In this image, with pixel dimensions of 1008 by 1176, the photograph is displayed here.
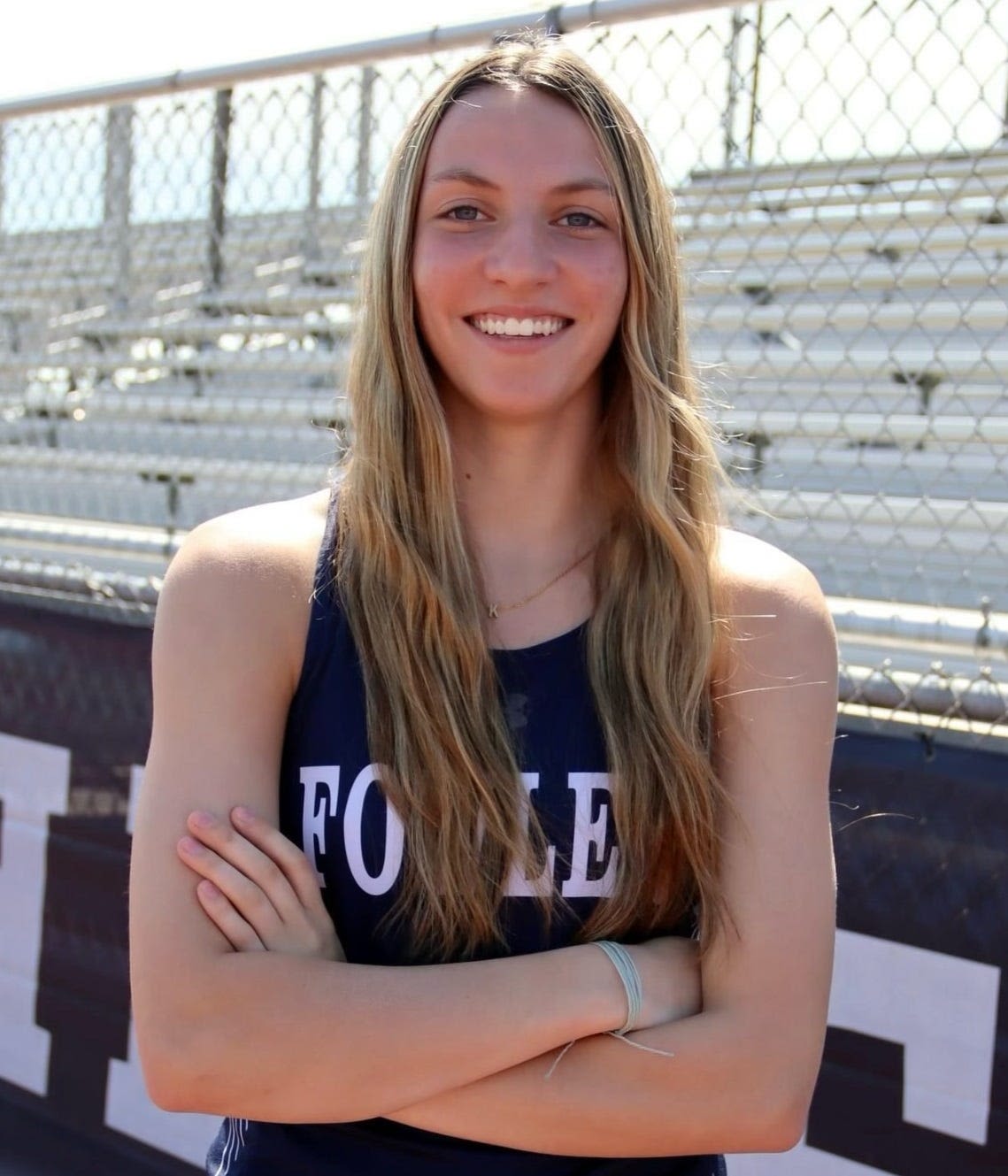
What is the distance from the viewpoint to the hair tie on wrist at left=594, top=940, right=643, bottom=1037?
4.73ft

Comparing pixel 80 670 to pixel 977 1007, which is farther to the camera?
pixel 80 670

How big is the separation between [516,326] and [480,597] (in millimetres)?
301

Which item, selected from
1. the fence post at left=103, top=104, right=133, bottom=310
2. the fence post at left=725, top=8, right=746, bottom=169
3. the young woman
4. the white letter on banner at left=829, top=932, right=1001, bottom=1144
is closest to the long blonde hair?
the young woman

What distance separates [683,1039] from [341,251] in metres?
4.84

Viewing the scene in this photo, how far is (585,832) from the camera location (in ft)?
4.87

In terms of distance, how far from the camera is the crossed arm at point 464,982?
4.56 feet

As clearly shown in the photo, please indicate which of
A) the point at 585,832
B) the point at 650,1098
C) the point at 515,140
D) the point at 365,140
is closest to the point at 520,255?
the point at 515,140

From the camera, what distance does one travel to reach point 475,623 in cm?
153

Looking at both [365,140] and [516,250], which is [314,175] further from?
[516,250]

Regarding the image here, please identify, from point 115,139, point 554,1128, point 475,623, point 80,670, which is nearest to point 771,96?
point 475,623

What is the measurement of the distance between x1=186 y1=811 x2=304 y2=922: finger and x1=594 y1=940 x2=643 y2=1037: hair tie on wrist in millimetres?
322

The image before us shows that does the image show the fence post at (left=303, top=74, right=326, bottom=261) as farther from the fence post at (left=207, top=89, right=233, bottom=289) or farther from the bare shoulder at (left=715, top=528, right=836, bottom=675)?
the bare shoulder at (left=715, top=528, right=836, bottom=675)

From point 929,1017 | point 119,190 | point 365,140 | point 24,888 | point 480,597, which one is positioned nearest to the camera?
point 480,597

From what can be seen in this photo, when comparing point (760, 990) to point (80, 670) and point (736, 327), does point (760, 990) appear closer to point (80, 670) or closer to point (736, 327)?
point (80, 670)
